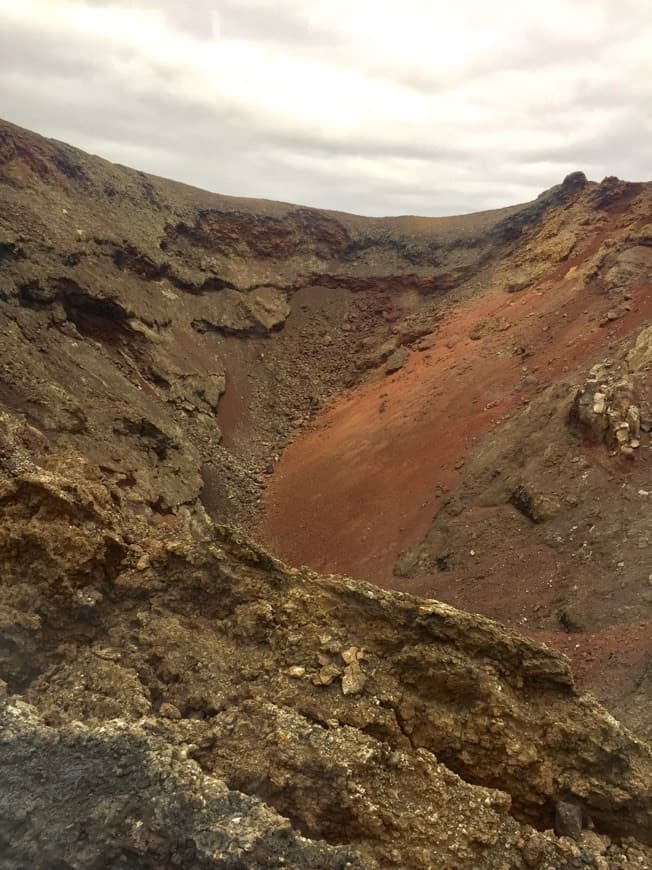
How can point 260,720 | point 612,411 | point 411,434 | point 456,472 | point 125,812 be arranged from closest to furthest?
1. point 125,812
2. point 260,720
3. point 612,411
4. point 456,472
5. point 411,434

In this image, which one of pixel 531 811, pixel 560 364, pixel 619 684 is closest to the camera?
pixel 531 811

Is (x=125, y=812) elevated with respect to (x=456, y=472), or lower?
elevated

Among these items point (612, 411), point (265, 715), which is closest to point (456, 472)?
point (612, 411)

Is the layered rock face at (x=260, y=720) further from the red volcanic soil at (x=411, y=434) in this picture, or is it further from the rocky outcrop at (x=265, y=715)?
the red volcanic soil at (x=411, y=434)

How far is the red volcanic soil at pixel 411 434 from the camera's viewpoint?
610 inches

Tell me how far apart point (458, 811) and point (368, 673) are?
1049 millimetres

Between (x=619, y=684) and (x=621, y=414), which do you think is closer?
(x=619, y=684)

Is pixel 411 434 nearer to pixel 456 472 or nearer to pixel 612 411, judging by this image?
pixel 456 472

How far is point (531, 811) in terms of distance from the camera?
13.1 ft

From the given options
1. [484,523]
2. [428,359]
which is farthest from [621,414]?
[428,359]

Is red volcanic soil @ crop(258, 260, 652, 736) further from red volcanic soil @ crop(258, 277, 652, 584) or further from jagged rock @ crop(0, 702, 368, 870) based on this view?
jagged rock @ crop(0, 702, 368, 870)

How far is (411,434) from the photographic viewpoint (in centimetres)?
1825

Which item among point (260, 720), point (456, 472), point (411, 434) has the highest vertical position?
point (260, 720)

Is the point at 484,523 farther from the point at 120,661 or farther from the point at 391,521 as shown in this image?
the point at 120,661
